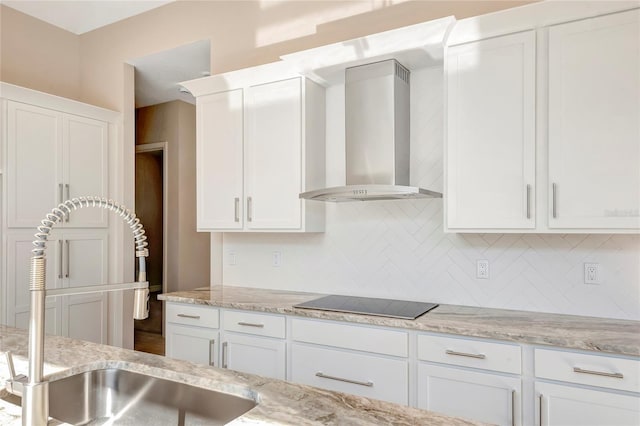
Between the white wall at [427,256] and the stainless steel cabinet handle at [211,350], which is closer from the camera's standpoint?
the white wall at [427,256]

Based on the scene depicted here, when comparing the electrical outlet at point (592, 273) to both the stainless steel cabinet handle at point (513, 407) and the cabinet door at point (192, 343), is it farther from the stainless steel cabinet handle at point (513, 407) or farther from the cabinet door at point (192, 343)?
the cabinet door at point (192, 343)

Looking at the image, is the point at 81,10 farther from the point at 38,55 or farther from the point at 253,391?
the point at 253,391

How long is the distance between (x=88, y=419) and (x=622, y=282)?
2394 mm

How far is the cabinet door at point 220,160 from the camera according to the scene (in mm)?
3137

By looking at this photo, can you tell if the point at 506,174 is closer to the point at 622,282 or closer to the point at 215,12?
the point at 622,282

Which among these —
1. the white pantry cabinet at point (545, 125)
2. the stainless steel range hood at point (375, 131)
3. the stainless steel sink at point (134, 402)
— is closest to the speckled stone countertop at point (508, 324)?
the white pantry cabinet at point (545, 125)

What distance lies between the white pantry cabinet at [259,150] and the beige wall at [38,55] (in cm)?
175

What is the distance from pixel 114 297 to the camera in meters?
4.08

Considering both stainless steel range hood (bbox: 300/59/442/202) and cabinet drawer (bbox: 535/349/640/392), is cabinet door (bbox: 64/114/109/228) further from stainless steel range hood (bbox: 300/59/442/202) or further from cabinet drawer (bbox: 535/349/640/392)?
cabinet drawer (bbox: 535/349/640/392)

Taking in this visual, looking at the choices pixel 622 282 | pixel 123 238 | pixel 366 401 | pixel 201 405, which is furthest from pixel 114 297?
pixel 622 282

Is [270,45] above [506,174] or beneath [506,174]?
above

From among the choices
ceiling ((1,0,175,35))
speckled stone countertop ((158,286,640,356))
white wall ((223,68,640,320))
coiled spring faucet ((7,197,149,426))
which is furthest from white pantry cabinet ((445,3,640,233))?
ceiling ((1,0,175,35))

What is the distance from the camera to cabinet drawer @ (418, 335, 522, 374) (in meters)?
1.97

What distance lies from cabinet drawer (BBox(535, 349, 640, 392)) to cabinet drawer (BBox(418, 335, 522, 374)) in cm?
10
